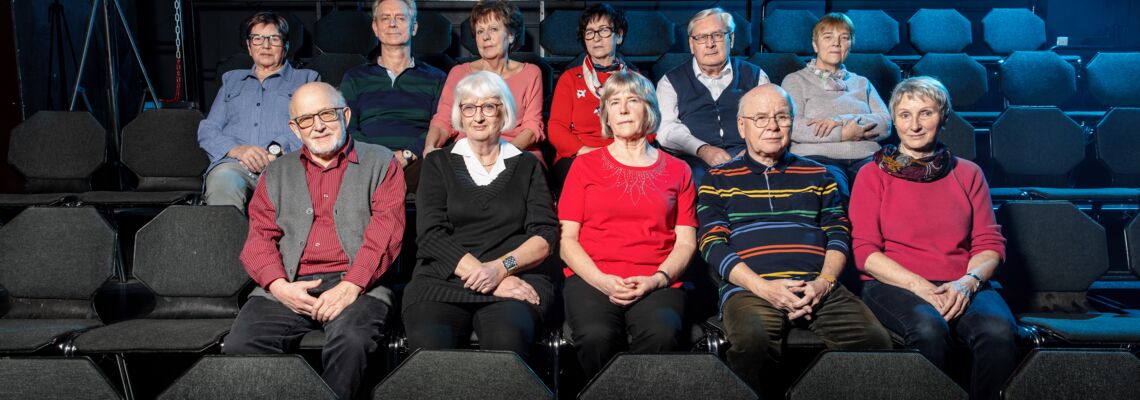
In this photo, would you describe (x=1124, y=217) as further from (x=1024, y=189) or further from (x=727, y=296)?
(x=727, y=296)

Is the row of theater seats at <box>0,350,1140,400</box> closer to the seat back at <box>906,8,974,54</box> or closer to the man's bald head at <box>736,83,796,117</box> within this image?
the man's bald head at <box>736,83,796,117</box>

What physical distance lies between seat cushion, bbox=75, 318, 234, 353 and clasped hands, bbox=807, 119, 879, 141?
2111 millimetres

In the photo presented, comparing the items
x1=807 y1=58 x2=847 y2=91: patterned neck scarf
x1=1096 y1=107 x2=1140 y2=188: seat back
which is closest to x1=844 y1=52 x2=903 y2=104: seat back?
x1=807 y1=58 x2=847 y2=91: patterned neck scarf

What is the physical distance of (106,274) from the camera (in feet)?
8.14

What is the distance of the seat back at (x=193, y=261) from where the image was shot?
8.04 ft

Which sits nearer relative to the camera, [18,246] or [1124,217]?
[18,246]

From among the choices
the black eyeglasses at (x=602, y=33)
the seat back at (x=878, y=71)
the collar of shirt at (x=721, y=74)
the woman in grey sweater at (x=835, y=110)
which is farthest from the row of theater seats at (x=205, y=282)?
the seat back at (x=878, y=71)

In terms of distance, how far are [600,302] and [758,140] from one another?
0.67 metres

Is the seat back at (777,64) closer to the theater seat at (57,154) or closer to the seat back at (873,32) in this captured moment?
the seat back at (873,32)

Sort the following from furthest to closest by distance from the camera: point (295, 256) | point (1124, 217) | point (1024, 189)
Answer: point (1124, 217) < point (1024, 189) < point (295, 256)

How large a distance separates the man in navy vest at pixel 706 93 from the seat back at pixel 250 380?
1665 millimetres

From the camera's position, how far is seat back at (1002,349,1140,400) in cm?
171

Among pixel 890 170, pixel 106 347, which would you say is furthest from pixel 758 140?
pixel 106 347

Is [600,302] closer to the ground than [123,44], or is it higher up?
closer to the ground
